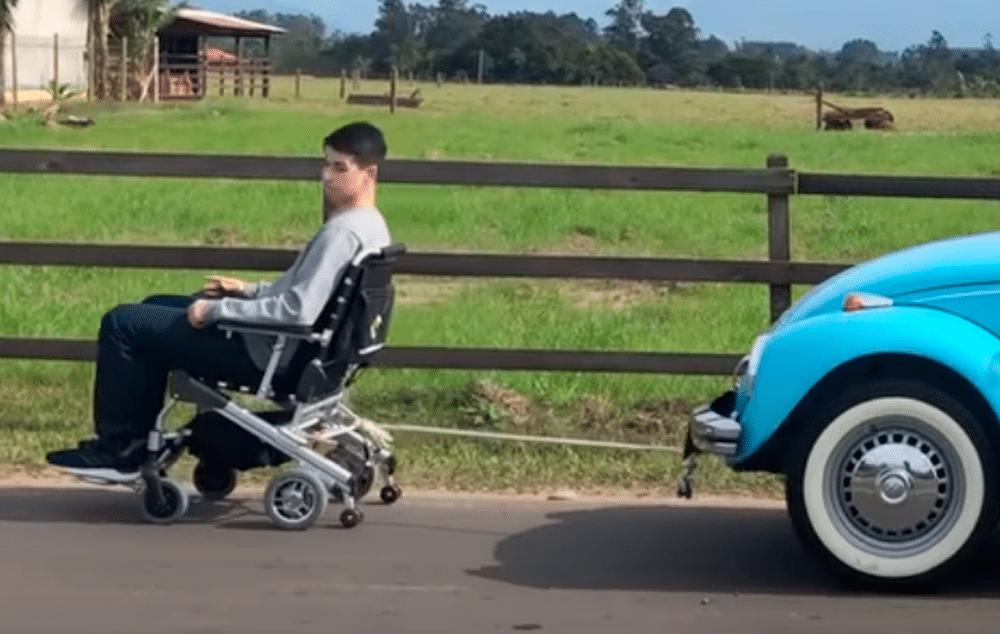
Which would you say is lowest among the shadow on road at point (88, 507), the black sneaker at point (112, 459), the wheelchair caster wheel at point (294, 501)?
the shadow on road at point (88, 507)

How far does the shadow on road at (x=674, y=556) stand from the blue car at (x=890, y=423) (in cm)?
23

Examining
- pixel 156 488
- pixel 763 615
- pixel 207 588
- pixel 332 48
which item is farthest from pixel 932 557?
pixel 332 48

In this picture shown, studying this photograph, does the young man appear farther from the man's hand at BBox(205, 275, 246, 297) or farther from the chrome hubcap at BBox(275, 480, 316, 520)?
the chrome hubcap at BBox(275, 480, 316, 520)

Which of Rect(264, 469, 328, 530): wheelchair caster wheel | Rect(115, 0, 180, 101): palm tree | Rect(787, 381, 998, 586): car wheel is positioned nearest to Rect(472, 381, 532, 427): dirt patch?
Rect(264, 469, 328, 530): wheelchair caster wheel

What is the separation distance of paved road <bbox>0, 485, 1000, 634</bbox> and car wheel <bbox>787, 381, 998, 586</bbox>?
159mm

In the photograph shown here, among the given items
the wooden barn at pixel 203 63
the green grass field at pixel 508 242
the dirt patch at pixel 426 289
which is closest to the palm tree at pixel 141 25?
the wooden barn at pixel 203 63

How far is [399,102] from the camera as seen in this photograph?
2183 inches

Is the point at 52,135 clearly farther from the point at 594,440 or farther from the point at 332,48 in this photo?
the point at 332,48

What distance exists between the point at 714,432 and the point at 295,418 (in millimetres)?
1710

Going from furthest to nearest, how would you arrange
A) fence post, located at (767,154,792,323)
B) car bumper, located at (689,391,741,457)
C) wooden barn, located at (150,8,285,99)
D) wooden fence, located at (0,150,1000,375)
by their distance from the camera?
wooden barn, located at (150,8,285,99)
fence post, located at (767,154,792,323)
wooden fence, located at (0,150,1000,375)
car bumper, located at (689,391,741,457)

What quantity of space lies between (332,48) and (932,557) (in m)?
120

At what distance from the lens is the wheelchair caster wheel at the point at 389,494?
791cm

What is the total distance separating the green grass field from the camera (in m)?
9.34

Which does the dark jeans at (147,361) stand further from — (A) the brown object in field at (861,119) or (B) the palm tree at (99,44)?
(B) the palm tree at (99,44)
